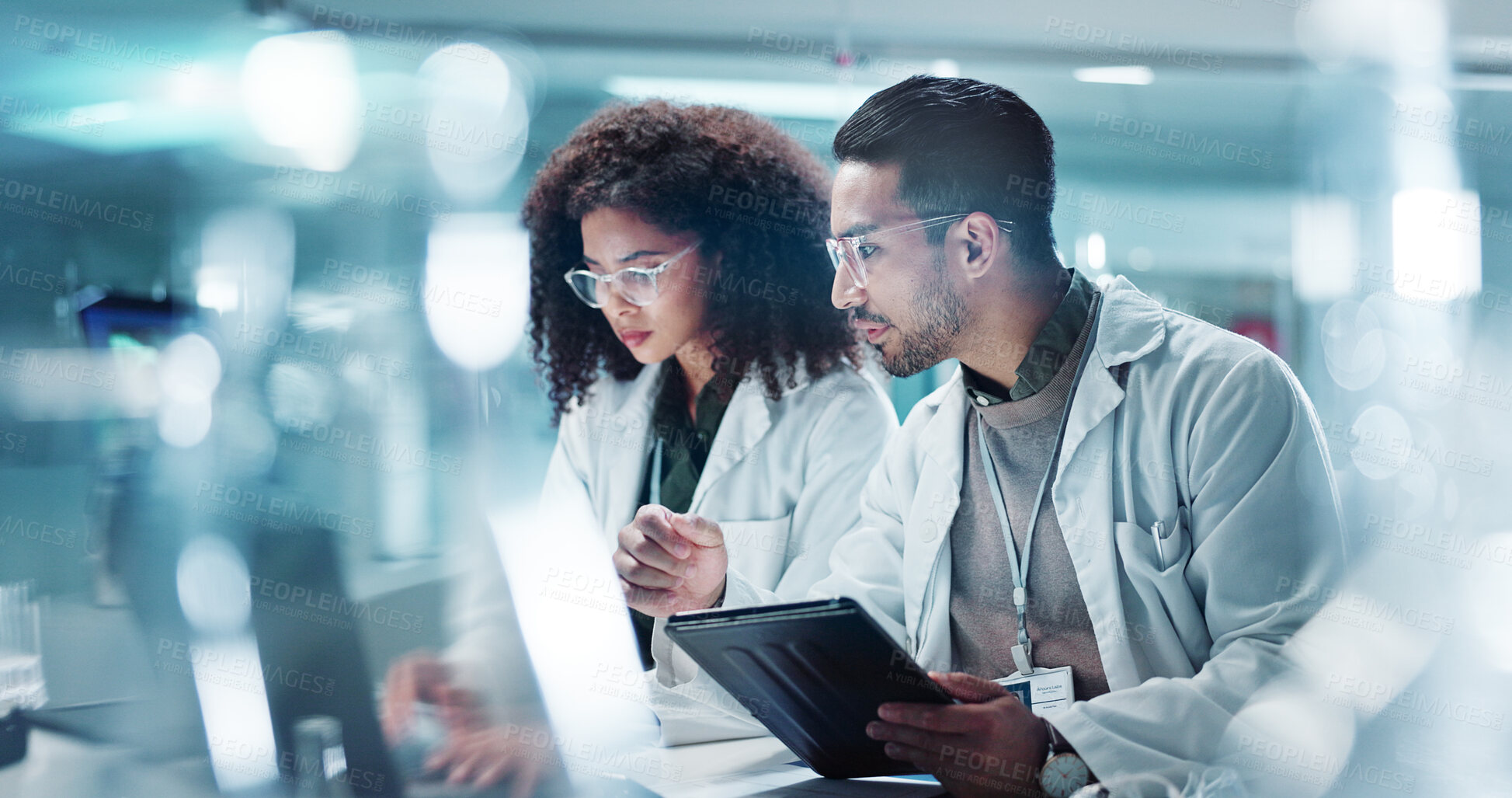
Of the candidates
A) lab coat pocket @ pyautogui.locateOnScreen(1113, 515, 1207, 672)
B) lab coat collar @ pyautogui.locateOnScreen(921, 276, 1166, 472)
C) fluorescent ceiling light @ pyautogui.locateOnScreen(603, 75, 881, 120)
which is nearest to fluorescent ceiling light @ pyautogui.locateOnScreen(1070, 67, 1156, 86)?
fluorescent ceiling light @ pyautogui.locateOnScreen(603, 75, 881, 120)

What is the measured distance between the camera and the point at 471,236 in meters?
3.35

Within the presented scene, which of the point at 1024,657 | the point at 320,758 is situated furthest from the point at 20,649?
the point at 1024,657

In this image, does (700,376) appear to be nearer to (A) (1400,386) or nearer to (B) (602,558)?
(B) (602,558)

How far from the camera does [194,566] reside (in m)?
2.33

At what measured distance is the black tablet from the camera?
40.3 inches

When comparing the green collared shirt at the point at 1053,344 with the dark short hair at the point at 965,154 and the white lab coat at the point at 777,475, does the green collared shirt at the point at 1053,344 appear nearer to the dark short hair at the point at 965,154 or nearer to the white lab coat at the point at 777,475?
the dark short hair at the point at 965,154

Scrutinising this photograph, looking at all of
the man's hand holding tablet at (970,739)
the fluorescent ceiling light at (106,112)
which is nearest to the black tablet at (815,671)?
the man's hand holding tablet at (970,739)

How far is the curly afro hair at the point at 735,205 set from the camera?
1.93 m

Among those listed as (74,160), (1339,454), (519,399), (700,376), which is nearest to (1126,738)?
(700,376)

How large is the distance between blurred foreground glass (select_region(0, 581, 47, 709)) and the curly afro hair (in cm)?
128

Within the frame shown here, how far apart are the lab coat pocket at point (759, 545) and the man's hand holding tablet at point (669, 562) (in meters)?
0.20

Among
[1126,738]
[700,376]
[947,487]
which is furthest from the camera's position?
[700,376]

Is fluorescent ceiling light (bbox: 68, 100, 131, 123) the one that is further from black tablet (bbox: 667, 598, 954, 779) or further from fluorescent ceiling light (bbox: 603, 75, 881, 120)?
black tablet (bbox: 667, 598, 954, 779)

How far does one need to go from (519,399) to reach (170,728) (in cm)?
213
